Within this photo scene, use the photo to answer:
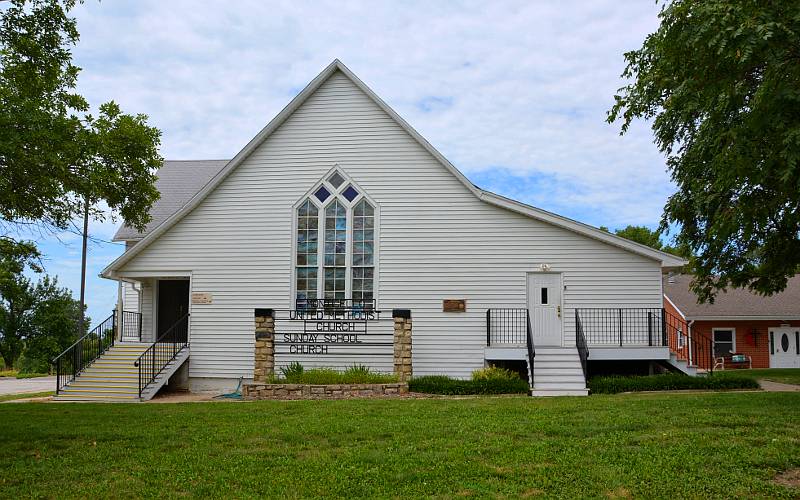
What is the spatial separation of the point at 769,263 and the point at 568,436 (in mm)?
11598

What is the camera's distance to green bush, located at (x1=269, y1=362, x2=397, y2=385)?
18062mm

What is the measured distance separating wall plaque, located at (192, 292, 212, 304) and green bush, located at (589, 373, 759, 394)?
10360 millimetres

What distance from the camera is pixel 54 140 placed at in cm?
1348

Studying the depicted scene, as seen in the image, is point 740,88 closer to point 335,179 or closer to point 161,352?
point 335,179

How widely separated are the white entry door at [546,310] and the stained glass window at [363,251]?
425 cm

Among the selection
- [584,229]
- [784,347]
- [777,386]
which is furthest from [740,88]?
[784,347]

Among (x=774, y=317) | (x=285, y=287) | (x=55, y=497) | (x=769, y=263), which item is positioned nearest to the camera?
(x=55, y=497)

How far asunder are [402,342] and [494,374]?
7.70ft

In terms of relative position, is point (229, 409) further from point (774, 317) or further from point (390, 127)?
point (774, 317)

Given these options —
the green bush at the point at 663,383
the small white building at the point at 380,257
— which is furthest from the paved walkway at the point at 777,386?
the small white building at the point at 380,257

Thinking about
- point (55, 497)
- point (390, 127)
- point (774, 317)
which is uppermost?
point (390, 127)

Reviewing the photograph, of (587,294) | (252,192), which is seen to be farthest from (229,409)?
(587,294)

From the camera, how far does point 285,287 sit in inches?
812

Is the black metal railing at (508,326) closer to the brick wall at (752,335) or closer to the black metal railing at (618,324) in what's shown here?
the black metal railing at (618,324)
